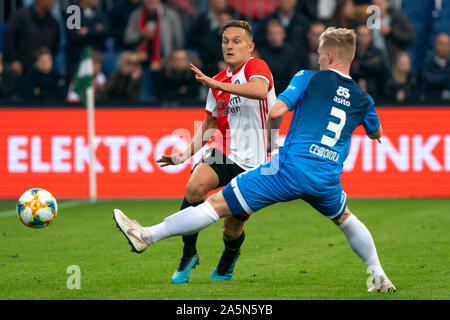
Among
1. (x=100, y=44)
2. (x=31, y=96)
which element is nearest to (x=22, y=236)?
(x=31, y=96)

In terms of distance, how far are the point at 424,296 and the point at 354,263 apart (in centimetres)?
200

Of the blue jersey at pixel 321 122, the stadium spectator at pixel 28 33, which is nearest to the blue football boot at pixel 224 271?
the blue jersey at pixel 321 122

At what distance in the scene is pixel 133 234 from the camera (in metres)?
6.38

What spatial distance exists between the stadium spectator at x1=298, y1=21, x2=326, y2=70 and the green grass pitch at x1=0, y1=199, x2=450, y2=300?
312 cm

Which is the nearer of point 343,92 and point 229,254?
point 343,92

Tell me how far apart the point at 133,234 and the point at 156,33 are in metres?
10.4

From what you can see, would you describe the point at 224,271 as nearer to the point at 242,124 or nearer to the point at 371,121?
the point at 242,124

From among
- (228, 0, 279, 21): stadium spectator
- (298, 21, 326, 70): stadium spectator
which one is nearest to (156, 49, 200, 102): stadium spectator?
(298, 21, 326, 70): stadium spectator

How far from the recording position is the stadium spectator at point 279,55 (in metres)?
15.4

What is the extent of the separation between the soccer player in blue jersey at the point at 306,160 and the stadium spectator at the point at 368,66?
9038 millimetres

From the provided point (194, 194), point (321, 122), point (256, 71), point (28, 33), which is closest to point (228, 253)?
point (194, 194)

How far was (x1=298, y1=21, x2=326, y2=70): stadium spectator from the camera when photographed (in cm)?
1554

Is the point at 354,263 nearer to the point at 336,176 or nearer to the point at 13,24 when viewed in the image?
the point at 336,176

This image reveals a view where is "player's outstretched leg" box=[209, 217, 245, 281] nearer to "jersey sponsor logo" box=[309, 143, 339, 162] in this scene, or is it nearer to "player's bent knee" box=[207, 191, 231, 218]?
"player's bent knee" box=[207, 191, 231, 218]
